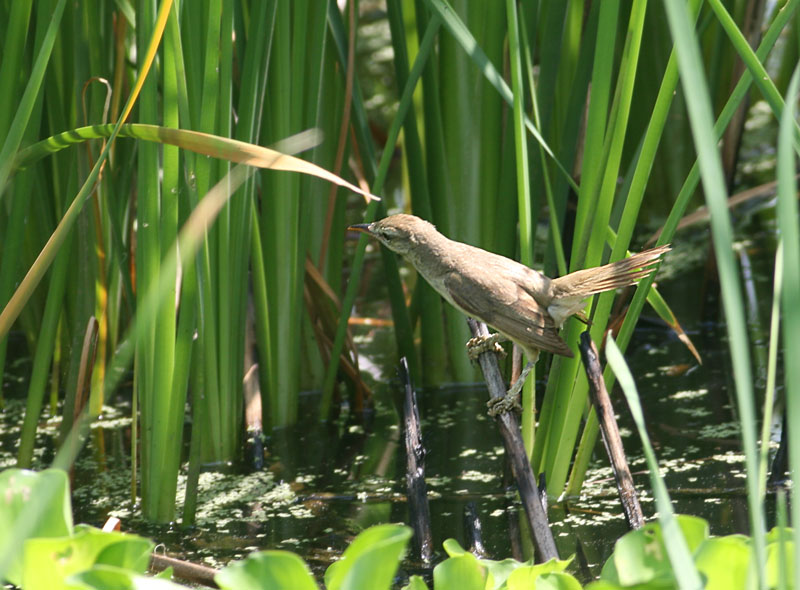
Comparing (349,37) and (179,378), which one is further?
(349,37)

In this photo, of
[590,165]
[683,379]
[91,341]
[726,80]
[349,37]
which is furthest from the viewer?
[726,80]

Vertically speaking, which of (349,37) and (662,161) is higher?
(349,37)

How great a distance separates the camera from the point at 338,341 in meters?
3.63

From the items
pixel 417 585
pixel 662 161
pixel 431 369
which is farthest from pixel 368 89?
pixel 417 585

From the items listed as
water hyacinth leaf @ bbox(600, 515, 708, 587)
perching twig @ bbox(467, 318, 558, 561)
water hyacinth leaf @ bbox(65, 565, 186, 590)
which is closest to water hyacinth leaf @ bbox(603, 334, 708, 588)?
water hyacinth leaf @ bbox(600, 515, 708, 587)

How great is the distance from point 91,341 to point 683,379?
2.42 m

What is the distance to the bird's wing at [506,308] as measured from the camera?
2.88 m

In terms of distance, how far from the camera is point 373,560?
1.79m

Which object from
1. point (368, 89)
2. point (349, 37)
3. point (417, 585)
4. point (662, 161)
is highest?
point (368, 89)

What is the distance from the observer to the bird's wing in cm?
288

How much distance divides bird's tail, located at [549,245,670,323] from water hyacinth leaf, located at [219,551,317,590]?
1.22m

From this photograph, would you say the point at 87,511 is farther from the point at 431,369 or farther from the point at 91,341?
the point at 431,369

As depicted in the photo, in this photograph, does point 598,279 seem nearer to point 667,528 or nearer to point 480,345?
point 480,345

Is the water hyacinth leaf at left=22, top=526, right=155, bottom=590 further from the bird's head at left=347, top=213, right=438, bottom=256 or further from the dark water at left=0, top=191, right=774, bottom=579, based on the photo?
the bird's head at left=347, top=213, right=438, bottom=256
